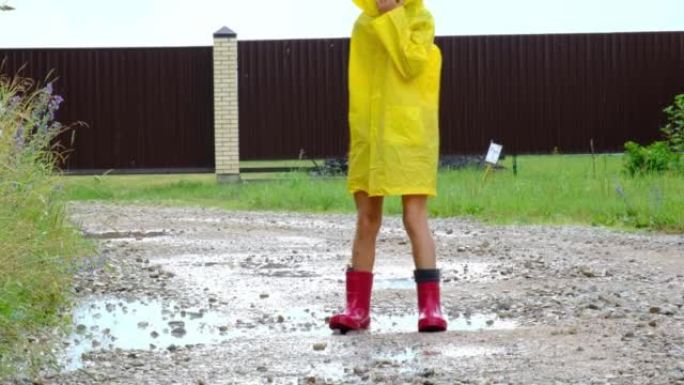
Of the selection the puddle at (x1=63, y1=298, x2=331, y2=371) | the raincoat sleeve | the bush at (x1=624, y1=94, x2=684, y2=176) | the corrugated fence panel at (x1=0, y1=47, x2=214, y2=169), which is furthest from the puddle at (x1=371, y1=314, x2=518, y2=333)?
the corrugated fence panel at (x1=0, y1=47, x2=214, y2=169)

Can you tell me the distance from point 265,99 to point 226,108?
674 mm

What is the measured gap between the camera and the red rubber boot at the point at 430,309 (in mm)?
6684

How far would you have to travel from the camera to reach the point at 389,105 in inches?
271

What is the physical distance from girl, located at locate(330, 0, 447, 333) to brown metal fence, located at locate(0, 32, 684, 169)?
1766cm

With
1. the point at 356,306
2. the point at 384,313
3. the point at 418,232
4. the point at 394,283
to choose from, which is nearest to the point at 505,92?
the point at 394,283

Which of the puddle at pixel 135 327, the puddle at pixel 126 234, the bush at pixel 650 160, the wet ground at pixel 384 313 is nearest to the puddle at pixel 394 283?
the wet ground at pixel 384 313

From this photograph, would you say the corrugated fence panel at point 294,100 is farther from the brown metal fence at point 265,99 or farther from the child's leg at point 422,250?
the child's leg at point 422,250

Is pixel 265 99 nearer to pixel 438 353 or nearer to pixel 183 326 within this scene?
pixel 183 326

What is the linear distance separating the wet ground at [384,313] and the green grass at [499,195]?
1297 mm

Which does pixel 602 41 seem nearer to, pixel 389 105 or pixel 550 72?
pixel 550 72

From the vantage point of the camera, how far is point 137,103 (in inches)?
981

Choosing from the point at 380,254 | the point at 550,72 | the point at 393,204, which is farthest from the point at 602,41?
the point at 380,254

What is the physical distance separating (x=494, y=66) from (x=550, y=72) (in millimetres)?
1010

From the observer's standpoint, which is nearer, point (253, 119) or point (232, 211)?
point (232, 211)
